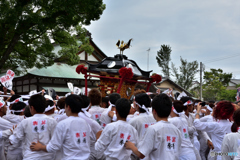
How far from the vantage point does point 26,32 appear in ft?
35.8

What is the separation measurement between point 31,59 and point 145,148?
11.4 m

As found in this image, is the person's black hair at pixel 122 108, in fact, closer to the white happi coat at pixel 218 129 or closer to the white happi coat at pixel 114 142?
the white happi coat at pixel 114 142

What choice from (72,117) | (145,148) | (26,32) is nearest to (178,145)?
(145,148)

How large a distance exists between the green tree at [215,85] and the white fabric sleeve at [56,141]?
28751 millimetres

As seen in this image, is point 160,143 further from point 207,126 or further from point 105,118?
point 105,118

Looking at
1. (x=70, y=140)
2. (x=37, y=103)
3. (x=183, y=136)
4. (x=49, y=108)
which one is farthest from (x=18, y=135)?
(x=183, y=136)

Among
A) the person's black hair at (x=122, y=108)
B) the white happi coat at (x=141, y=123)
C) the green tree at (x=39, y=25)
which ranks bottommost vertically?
the white happi coat at (x=141, y=123)

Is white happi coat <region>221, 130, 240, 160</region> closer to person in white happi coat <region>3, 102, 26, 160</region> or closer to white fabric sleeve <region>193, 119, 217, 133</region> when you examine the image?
white fabric sleeve <region>193, 119, 217, 133</region>

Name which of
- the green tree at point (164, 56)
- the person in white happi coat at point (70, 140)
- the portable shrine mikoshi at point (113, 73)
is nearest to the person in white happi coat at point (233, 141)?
the person in white happi coat at point (70, 140)

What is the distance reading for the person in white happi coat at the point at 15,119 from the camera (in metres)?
4.30

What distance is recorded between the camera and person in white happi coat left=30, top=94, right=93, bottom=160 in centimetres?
314

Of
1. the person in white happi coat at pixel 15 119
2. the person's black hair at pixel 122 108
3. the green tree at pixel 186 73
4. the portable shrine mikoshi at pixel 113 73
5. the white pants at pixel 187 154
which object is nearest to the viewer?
the person's black hair at pixel 122 108

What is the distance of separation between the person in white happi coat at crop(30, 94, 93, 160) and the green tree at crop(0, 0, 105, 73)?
832cm

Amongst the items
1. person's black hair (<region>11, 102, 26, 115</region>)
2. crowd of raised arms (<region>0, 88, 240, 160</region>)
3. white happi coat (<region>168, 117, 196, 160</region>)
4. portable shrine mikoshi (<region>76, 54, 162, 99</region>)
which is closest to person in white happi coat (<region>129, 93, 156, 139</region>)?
crowd of raised arms (<region>0, 88, 240, 160</region>)
